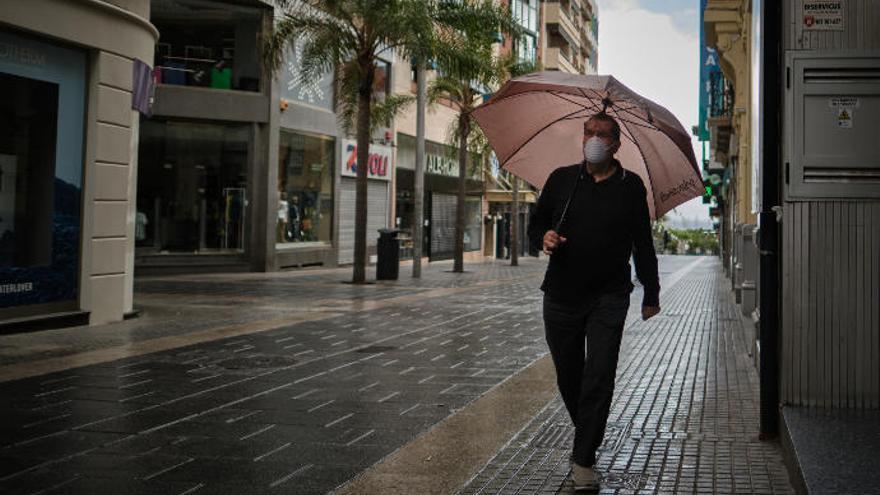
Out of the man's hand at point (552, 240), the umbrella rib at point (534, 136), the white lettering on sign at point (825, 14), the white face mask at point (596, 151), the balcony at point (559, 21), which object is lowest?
the man's hand at point (552, 240)

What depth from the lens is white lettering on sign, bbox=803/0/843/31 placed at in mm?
5629

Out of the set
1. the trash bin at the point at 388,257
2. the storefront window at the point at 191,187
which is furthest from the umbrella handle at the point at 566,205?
the storefront window at the point at 191,187

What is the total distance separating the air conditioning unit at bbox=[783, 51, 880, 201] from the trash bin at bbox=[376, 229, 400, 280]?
17811 mm

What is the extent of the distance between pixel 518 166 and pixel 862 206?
1898 millimetres

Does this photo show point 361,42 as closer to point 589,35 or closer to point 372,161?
point 372,161

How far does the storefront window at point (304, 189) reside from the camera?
A: 90.4ft

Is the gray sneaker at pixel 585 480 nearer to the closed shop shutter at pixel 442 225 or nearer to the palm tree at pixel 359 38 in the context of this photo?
the palm tree at pixel 359 38

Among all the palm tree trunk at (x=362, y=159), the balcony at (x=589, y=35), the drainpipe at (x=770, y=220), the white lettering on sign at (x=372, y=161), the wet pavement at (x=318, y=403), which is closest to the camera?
the wet pavement at (x=318, y=403)

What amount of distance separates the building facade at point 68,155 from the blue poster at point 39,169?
1cm

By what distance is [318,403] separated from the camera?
6.99 metres

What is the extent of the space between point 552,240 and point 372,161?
2857cm

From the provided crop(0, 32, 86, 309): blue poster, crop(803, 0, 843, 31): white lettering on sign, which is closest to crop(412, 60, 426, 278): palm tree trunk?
crop(0, 32, 86, 309): blue poster

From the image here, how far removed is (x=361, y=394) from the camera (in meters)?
7.39

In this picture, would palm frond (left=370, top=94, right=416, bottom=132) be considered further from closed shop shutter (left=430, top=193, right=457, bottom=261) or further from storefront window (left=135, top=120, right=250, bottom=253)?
closed shop shutter (left=430, top=193, right=457, bottom=261)
